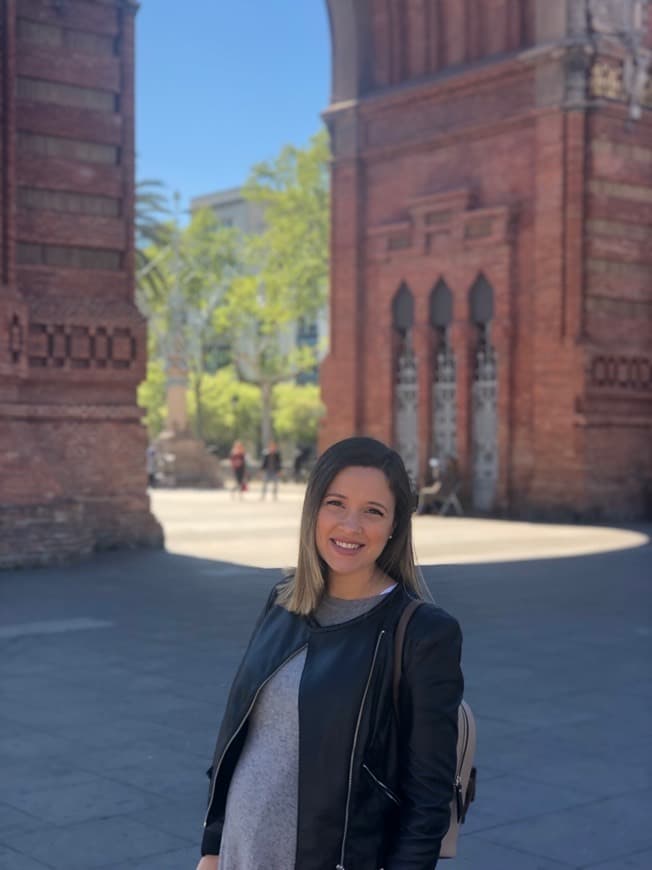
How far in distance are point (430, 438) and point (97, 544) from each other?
411 inches

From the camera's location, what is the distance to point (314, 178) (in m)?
51.3

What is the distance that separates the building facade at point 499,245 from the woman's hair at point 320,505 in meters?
20.3

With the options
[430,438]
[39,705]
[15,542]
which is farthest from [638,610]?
[430,438]

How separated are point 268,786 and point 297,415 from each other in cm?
5882

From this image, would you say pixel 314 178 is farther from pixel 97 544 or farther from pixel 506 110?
pixel 97 544

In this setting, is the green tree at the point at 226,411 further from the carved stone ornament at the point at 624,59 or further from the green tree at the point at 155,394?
the carved stone ornament at the point at 624,59

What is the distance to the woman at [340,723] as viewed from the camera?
259 centimetres

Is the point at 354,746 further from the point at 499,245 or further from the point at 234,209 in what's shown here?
the point at 234,209

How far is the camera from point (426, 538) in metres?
19.2

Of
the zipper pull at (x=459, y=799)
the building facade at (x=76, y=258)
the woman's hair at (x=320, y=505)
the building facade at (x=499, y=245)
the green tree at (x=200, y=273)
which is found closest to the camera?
the zipper pull at (x=459, y=799)

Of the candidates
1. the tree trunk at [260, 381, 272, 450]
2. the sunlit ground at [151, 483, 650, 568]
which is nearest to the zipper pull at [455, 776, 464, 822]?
the sunlit ground at [151, 483, 650, 568]

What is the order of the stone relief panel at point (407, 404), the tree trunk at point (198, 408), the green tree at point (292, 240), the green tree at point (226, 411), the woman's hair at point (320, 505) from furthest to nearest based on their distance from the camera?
the green tree at point (226, 411), the tree trunk at point (198, 408), the green tree at point (292, 240), the stone relief panel at point (407, 404), the woman's hair at point (320, 505)

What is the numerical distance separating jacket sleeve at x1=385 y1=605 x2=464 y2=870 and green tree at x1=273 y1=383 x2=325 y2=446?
57345 millimetres

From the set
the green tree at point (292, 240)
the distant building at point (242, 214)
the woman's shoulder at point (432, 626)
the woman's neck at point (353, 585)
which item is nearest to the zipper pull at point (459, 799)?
the woman's shoulder at point (432, 626)
